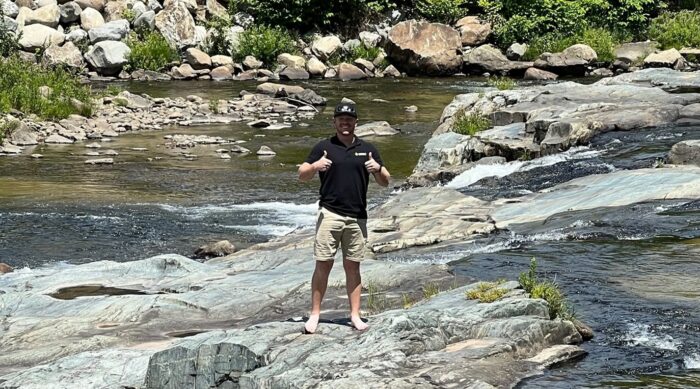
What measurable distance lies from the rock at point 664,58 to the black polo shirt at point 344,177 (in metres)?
37.5

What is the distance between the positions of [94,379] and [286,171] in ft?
51.9

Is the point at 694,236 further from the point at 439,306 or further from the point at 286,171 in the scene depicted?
the point at 286,171

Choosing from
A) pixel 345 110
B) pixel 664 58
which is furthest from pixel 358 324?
pixel 664 58

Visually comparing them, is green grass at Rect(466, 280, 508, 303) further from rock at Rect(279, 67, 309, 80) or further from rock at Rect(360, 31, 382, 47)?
rock at Rect(360, 31, 382, 47)

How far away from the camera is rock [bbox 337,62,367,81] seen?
45250 mm

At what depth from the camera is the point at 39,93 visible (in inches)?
1222

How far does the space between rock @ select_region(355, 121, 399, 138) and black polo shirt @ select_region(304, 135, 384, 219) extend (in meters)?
20.6

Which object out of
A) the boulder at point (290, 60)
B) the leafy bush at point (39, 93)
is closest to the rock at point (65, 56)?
the boulder at point (290, 60)

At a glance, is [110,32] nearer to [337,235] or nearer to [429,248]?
[429,248]

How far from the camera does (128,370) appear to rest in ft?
28.9

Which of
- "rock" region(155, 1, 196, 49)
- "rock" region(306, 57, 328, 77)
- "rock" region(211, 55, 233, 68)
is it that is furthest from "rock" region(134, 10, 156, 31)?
"rock" region(306, 57, 328, 77)

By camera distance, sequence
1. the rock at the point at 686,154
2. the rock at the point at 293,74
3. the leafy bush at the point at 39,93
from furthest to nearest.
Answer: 1. the rock at the point at 293,74
2. the leafy bush at the point at 39,93
3. the rock at the point at 686,154

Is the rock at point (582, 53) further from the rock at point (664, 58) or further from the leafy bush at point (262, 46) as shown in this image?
the leafy bush at point (262, 46)

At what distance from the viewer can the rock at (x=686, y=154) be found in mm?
17359
